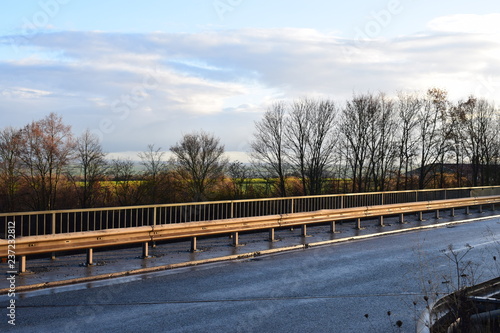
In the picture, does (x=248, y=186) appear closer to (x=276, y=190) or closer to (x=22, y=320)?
(x=276, y=190)

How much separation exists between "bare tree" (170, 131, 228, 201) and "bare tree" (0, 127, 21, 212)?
15017 millimetres

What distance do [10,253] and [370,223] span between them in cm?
1400

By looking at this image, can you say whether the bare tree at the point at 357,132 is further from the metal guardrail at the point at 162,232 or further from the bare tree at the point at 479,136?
the metal guardrail at the point at 162,232

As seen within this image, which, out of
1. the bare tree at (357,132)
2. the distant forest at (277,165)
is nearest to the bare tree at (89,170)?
the distant forest at (277,165)

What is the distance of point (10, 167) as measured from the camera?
1842 inches

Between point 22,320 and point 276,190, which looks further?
point 276,190

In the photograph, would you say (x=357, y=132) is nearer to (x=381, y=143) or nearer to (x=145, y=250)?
(x=381, y=143)

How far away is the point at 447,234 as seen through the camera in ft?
56.4

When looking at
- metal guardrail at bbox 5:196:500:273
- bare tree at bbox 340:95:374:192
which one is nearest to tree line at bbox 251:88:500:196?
bare tree at bbox 340:95:374:192

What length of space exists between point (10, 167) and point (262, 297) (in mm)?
44210

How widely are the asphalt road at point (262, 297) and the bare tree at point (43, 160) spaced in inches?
1513

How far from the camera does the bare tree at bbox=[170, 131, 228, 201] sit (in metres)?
53.4

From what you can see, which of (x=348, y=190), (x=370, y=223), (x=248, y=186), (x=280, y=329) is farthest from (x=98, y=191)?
(x=280, y=329)

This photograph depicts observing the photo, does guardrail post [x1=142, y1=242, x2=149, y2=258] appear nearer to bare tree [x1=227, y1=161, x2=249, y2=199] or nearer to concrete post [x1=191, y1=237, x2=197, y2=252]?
concrete post [x1=191, y1=237, x2=197, y2=252]
